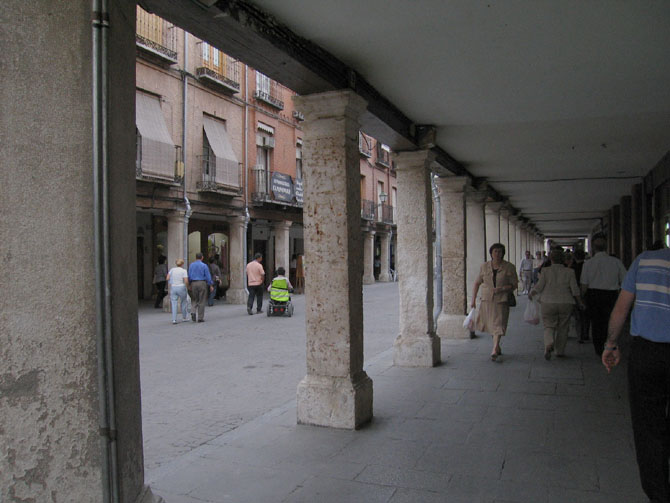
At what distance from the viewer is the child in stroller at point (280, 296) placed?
14.5 m

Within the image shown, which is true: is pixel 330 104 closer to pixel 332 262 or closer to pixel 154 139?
pixel 332 262

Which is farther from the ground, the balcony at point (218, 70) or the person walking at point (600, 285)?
the balcony at point (218, 70)

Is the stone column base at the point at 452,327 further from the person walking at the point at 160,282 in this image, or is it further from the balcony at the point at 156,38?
the balcony at the point at 156,38

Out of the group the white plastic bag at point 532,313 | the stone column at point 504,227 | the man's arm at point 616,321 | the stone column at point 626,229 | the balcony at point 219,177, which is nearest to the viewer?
the man's arm at point 616,321

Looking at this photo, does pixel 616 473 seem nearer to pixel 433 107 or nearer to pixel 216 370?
pixel 433 107

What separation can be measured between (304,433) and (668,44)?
4.18 metres

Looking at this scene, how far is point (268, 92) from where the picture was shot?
69.5ft

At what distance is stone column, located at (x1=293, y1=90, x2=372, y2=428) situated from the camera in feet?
15.8

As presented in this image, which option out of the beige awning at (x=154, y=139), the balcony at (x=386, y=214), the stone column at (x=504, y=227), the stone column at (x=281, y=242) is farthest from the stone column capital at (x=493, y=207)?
the balcony at (x=386, y=214)

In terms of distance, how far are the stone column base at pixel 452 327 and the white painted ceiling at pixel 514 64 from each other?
8.94ft

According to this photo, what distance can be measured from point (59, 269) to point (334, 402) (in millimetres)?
3121

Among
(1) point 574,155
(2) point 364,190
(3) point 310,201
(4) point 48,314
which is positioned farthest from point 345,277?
(2) point 364,190

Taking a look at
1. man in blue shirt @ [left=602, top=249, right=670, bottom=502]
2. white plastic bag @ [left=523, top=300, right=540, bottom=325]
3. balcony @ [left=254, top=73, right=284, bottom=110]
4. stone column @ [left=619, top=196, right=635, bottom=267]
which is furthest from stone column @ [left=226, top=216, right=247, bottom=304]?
man in blue shirt @ [left=602, top=249, right=670, bottom=502]

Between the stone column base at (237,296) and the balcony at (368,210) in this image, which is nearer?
the stone column base at (237,296)
